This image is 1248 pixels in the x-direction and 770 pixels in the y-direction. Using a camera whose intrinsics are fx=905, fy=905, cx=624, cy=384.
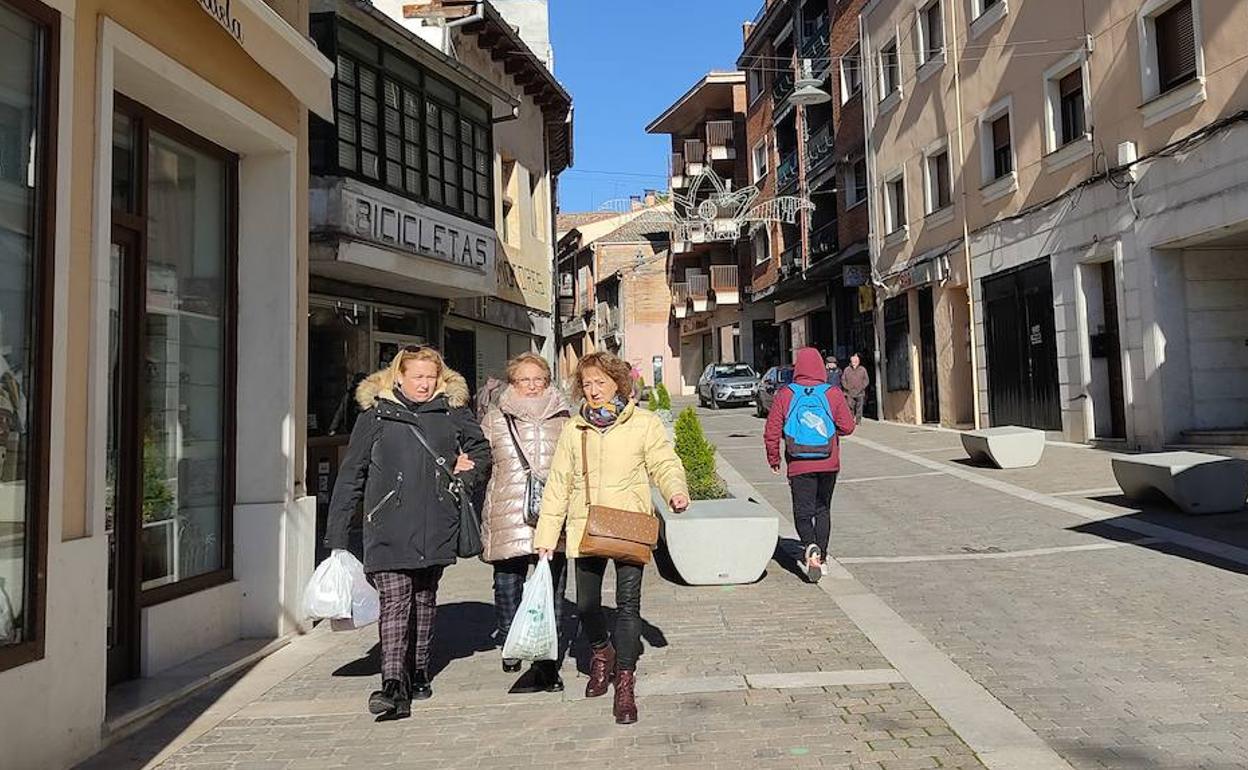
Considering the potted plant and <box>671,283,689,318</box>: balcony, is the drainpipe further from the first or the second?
<box>671,283,689,318</box>: balcony

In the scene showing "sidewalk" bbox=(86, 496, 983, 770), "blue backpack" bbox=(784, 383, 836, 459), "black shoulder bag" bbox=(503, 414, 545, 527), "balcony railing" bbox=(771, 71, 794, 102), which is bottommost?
"sidewalk" bbox=(86, 496, 983, 770)

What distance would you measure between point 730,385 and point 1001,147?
1395 cm

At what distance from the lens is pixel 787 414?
6930 mm

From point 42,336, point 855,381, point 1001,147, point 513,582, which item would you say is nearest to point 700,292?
point 855,381

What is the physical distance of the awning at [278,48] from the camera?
485cm

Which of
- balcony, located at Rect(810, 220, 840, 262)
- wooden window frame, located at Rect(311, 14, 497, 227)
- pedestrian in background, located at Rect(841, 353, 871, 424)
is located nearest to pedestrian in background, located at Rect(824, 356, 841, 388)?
pedestrian in background, located at Rect(841, 353, 871, 424)

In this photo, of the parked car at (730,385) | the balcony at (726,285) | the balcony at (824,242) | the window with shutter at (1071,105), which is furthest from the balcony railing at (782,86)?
the window with shutter at (1071,105)

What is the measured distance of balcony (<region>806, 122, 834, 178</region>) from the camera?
2650 cm

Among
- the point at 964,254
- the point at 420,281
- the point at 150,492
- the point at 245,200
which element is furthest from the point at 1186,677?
the point at 964,254

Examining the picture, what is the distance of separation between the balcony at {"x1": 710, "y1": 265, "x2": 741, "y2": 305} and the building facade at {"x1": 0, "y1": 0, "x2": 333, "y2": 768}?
104 feet

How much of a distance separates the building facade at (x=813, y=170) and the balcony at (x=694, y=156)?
3.88m

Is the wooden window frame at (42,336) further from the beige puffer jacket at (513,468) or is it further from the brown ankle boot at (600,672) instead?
the brown ankle boot at (600,672)

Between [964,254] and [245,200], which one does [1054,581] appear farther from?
[964,254]

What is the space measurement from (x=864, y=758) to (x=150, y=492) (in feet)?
13.8
